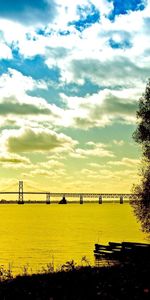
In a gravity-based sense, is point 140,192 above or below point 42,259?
above

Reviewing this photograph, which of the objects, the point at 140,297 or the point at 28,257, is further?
the point at 28,257

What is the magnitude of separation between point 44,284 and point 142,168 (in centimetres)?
3413

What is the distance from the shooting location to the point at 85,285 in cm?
1520

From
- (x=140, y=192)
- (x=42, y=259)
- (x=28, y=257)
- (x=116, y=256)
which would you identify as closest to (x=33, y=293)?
(x=116, y=256)

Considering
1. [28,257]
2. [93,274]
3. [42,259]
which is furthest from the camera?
[28,257]

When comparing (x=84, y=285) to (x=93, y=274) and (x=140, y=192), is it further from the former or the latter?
(x=140, y=192)

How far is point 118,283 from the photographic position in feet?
48.5

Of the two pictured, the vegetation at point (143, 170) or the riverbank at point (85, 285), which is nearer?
the riverbank at point (85, 285)

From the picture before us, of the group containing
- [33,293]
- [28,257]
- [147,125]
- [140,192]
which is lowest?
[28,257]

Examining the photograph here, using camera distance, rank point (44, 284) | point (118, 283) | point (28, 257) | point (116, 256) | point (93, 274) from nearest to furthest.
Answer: point (118, 283), point (44, 284), point (93, 274), point (116, 256), point (28, 257)

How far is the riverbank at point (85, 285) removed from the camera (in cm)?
1341

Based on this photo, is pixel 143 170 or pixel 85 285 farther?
pixel 143 170

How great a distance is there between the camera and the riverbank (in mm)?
13409

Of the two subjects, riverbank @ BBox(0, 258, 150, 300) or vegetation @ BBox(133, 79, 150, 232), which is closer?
riverbank @ BBox(0, 258, 150, 300)
